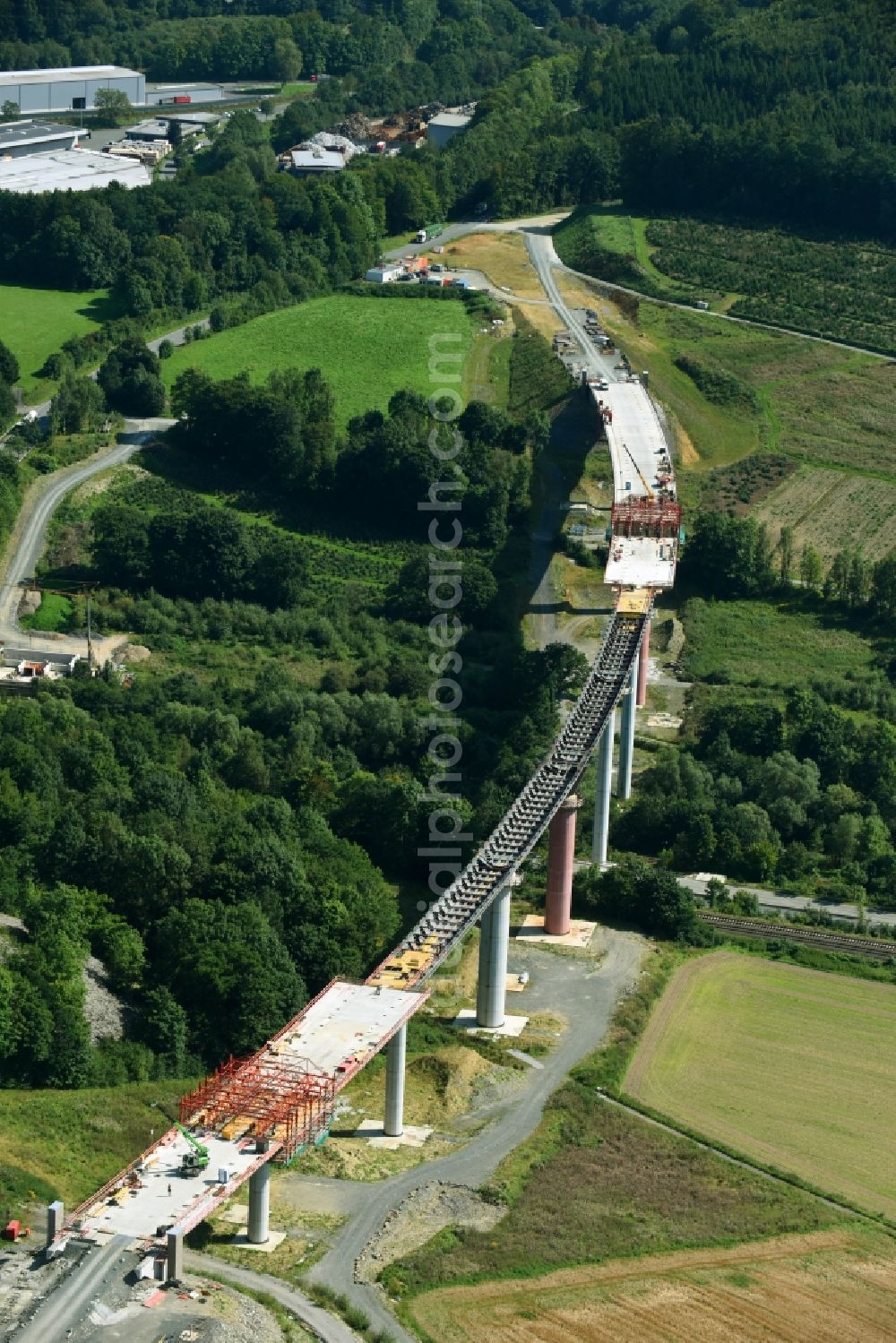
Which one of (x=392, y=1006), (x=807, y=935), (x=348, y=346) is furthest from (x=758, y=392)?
(x=392, y=1006)

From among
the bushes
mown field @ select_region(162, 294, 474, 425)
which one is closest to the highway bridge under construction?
the bushes

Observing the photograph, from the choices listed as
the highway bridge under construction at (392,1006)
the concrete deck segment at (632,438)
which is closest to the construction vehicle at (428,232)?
the concrete deck segment at (632,438)

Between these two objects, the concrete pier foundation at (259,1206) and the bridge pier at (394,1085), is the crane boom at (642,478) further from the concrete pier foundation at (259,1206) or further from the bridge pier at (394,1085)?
the concrete pier foundation at (259,1206)

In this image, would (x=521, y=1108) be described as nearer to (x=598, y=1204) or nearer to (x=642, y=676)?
(x=598, y=1204)

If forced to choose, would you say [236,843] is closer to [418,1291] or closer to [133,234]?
[418,1291]

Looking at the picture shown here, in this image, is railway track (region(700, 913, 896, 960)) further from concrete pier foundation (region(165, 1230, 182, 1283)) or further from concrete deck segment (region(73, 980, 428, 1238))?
concrete pier foundation (region(165, 1230, 182, 1283))
